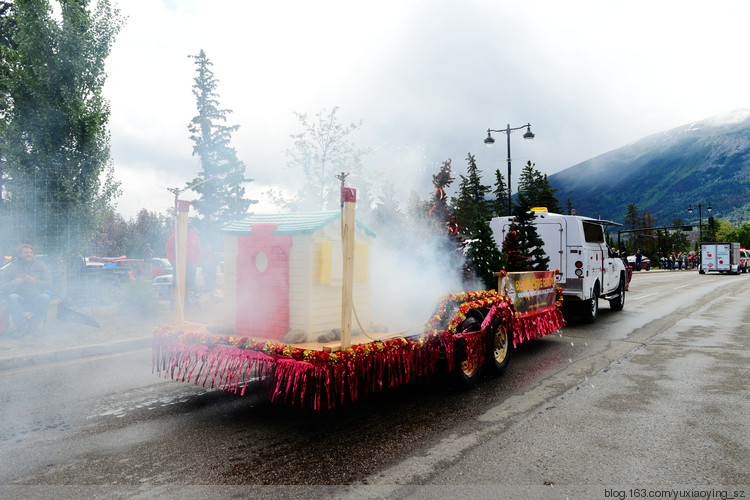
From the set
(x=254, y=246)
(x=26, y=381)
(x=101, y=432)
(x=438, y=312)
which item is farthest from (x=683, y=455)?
(x=26, y=381)

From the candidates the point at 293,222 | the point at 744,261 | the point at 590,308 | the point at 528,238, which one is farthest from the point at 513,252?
the point at 744,261

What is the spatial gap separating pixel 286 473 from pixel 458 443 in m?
1.42

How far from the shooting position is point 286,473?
3.46 m

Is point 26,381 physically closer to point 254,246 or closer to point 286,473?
point 254,246

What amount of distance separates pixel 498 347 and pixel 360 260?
2.57 m

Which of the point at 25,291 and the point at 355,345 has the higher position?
the point at 25,291

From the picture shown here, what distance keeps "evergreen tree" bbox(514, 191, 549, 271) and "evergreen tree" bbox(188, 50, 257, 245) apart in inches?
794

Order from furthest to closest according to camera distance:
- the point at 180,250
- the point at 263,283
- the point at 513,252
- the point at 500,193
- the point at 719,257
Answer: the point at 500,193 < the point at 719,257 < the point at 513,252 < the point at 180,250 < the point at 263,283

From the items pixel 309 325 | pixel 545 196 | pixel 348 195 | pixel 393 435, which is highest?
pixel 545 196

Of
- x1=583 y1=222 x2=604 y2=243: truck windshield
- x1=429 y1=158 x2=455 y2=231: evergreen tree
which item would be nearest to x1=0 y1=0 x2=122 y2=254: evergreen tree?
x1=429 y1=158 x2=455 y2=231: evergreen tree

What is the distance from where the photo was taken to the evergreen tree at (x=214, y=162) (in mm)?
27359

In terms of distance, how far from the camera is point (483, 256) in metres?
6.86

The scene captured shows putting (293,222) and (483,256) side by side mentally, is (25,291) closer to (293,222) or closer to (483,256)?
(293,222)

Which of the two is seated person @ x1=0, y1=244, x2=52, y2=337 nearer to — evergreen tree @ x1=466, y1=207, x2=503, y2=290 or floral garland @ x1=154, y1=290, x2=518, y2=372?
floral garland @ x1=154, y1=290, x2=518, y2=372
